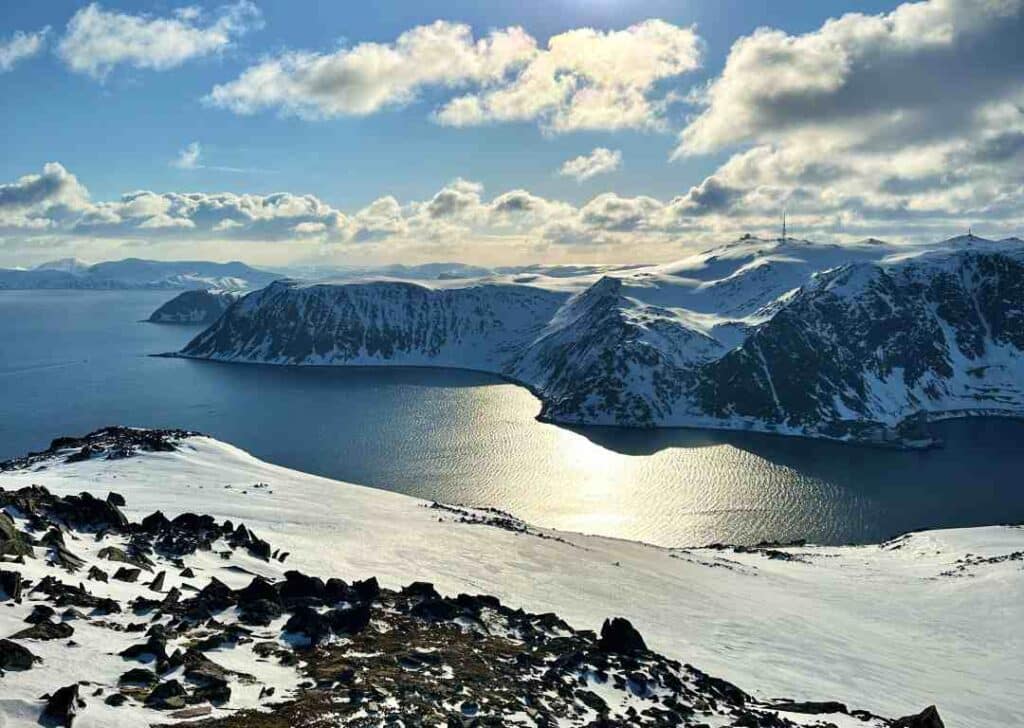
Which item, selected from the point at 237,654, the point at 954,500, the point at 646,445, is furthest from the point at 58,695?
the point at 646,445

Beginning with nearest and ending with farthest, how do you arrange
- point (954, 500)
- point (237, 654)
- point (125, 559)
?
point (237, 654) → point (125, 559) → point (954, 500)

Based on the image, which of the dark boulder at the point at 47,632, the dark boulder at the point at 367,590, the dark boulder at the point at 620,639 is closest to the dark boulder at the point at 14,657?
the dark boulder at the point at 47,632

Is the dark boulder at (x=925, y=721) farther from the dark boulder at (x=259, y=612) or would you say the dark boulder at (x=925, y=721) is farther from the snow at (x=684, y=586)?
the dark boulder at (x=259, y=612)

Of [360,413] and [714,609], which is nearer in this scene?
[714,609]

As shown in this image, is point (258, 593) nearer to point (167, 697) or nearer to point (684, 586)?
point (167, 697)

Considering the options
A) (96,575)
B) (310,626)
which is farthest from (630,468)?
(96,575)

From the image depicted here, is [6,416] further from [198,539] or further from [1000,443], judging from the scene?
[1000,443]

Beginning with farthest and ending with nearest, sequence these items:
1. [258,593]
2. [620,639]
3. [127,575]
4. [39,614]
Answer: [620,639] → [127,575] → [258,593] → [39,614]
